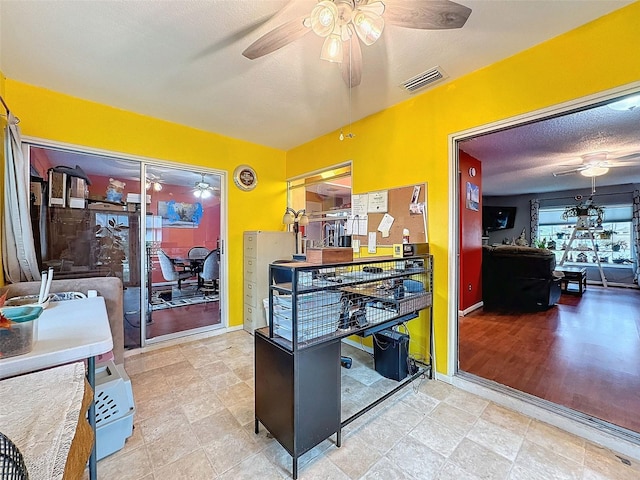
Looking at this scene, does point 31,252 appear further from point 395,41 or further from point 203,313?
point 395,41

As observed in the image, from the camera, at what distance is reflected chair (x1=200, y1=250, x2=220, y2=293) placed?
11.7ft

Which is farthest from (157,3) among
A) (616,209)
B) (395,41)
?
(616,209)

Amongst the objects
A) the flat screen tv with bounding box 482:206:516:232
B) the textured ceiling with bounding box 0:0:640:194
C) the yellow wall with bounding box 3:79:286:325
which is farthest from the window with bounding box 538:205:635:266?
the yellow wall with bounding box 3:79:286:325

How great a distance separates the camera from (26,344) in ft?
3.06

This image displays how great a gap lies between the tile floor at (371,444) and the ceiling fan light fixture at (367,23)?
7.61 feet

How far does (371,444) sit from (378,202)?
6.90 feet

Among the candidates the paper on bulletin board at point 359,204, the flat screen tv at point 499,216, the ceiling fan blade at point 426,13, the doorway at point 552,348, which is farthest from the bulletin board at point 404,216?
the flat screen tv at point 499,216

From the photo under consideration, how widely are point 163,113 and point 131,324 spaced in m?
2.42

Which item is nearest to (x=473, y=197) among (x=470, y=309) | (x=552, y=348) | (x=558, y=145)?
(x=558, y=145)

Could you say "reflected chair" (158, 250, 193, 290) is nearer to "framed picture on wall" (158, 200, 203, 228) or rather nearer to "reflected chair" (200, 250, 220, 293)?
"reflected chair" (200, 250, 220, 293)

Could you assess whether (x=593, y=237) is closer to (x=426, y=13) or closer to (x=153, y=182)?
(x=426, y=13)

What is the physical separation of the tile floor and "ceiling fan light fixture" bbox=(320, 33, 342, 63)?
90.7 inches

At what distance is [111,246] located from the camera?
2.88 m

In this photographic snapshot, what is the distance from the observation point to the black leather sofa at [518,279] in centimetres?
411
